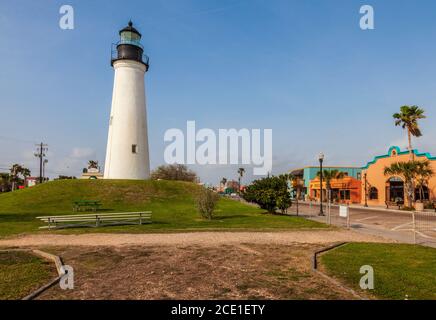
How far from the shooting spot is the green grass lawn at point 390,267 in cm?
572

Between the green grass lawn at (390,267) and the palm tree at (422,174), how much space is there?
→ 29641mm

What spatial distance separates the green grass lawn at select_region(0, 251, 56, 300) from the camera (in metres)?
5.67

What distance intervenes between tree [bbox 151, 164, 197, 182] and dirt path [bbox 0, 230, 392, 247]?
61682 millimetres

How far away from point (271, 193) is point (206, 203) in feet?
19.9

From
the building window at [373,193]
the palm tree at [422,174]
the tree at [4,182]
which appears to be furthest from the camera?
the tree at [4,182]

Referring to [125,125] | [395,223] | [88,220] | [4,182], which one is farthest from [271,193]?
[4,182]

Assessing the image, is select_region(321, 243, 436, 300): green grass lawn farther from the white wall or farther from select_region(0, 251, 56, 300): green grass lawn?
the white wall

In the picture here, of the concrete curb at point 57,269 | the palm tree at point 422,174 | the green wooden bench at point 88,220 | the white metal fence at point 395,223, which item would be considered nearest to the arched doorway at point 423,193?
the palm tree at point 422,174

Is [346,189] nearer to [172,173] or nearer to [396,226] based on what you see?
[396,226]

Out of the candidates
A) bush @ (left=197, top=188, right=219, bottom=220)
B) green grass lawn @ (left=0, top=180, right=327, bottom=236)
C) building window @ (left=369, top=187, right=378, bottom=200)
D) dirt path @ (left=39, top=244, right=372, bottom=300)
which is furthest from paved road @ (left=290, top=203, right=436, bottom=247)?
building window @ (left=369, top=187, right=378, bottom=200)

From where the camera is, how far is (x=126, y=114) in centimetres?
3538

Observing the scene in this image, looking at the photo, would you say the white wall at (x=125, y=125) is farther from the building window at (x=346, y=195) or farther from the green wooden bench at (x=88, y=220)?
the building window at (x=346, y=195)

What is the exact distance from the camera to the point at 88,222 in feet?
55.2
